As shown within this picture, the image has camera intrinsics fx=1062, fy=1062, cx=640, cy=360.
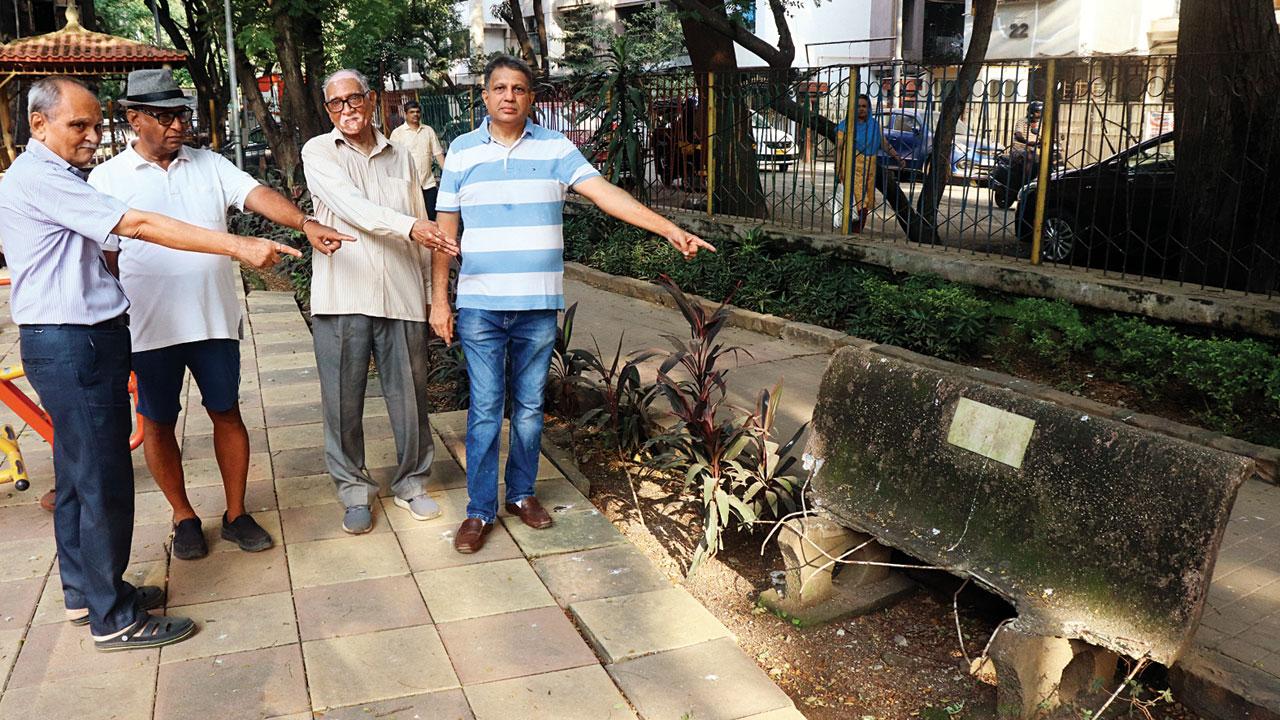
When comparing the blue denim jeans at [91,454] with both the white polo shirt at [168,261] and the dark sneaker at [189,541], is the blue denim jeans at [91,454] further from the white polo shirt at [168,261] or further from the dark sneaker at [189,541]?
the dark sneaker at [189,541]

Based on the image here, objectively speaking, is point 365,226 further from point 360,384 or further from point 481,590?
point 481,590

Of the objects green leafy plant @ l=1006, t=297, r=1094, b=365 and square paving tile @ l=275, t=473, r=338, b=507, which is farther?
green leafy plant @ l=1006, t=297, r=1094, b=365

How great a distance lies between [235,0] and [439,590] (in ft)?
43.3

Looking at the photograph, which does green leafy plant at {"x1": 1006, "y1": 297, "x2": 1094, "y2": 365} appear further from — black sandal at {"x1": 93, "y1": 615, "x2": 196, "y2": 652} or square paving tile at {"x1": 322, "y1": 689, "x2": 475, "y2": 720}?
black sandal at {"x1": 93, "y1": 615, "x2": 196, "y2": 652}

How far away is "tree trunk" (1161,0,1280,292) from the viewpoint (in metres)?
6.54

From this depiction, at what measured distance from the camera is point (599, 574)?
13.0 feet

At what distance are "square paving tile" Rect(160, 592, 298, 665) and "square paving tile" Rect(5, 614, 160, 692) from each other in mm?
110

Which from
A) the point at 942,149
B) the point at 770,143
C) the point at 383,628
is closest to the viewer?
the point at 383,628

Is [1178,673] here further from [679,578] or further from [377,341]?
[377,341]

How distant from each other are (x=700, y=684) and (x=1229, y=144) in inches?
219

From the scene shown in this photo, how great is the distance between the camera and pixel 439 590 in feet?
12.5

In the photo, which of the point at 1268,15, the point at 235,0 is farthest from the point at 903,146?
the point at 235,0

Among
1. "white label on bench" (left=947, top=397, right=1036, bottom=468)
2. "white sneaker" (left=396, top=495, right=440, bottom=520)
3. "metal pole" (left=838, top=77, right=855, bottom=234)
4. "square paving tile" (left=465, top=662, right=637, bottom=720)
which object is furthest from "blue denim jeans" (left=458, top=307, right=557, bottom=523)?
"metal pole" (left=838, top=77, right=855, bottom=234)

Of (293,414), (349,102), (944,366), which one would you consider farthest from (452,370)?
(944,366)
